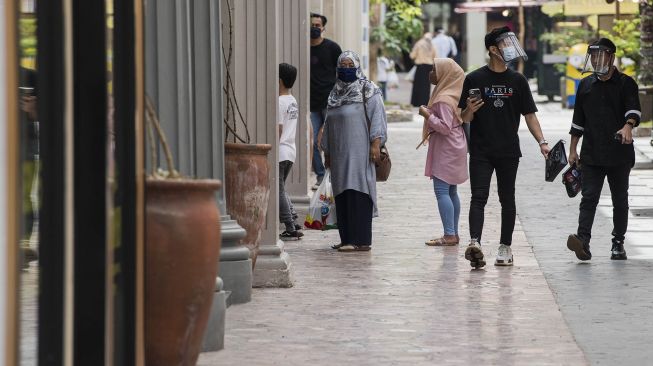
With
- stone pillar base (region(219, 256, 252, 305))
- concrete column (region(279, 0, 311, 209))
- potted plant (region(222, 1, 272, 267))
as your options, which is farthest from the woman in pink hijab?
stone pillar base (region(219, 256, 252, 305))

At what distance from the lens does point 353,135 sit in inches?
466

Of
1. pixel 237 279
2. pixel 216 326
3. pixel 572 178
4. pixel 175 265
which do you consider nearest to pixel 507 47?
pixel 572 178

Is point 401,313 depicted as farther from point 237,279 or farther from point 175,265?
point 175,265

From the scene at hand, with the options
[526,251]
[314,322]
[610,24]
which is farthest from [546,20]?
[314,322]

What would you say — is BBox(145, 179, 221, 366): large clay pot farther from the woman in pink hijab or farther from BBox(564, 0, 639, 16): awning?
BBox(564, 0, 639, 16): awning

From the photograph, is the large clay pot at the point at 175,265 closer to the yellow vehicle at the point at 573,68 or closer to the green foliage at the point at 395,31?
the yellow vehicle at the point at 573,68

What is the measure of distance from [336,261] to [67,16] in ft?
23.7

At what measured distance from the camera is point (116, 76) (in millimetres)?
5195

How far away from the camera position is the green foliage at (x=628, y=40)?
89.7 feet

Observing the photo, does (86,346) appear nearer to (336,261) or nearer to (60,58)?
(60,58)

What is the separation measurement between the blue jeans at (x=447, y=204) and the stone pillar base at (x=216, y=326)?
15.7 feet

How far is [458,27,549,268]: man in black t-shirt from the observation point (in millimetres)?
10875

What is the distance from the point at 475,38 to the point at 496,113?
154 ft

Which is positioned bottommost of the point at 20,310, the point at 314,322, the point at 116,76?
the point at 314,322
